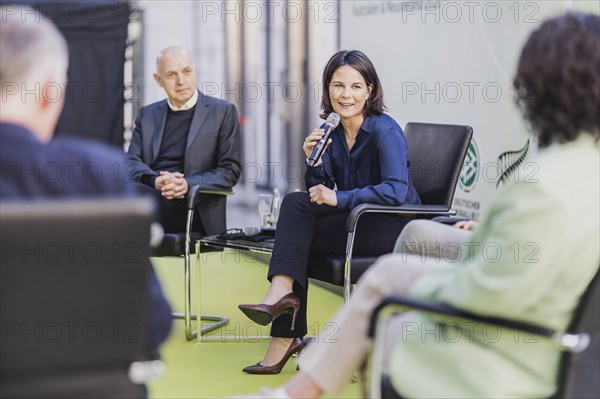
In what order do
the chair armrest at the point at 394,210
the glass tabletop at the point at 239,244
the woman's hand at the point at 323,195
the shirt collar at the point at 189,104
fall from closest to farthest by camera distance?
the chair armrest at the point at 394,210, the woman's hand at the point at 323,195, the glass tabletop at the point at 239,244, the shirt collar at the point at 189,104

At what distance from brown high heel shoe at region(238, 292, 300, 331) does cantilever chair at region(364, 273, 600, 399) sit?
1574mm

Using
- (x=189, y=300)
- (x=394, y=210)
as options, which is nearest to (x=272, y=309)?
(x=394, y=210)

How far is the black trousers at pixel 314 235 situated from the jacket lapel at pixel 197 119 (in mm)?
1097

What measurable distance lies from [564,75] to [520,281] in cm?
41

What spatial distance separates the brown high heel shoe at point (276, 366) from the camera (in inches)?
147

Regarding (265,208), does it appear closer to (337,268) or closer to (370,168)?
(370,168)

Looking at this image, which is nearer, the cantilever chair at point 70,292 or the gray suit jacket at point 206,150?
the cantilever chair at point 70,292

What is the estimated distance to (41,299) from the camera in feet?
5.31

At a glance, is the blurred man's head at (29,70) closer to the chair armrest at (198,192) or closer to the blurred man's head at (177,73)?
the chair armrest at (198,192)

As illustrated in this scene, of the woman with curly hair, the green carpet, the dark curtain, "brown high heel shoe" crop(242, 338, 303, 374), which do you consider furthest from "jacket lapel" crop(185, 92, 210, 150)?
the woman with curly hair

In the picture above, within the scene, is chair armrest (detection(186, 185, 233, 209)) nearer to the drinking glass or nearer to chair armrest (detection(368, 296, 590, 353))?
the drinking glass

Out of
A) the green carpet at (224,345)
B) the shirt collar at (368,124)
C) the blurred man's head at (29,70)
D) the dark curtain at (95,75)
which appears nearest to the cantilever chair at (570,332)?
the green carpet at (224,345)

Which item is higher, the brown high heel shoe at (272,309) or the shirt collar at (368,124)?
the shirt collar at (368,124)

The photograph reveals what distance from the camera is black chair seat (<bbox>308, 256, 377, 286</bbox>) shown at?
3.58m
